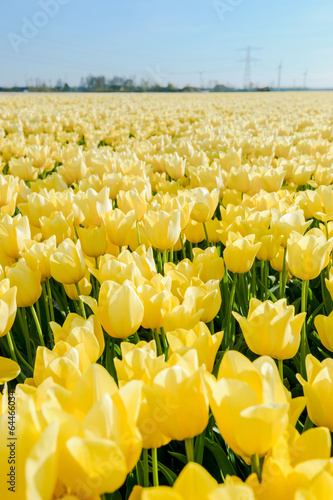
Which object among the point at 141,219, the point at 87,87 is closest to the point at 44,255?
the point at 141,219

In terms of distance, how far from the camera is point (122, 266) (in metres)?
1.38

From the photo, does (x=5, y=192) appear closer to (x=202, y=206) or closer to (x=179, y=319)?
(x=202, y=206)

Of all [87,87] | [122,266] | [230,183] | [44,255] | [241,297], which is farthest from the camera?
[87,87]

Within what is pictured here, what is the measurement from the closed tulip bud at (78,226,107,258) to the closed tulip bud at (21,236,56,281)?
142 mm

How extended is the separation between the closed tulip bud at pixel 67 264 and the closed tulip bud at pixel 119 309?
1.20 feet

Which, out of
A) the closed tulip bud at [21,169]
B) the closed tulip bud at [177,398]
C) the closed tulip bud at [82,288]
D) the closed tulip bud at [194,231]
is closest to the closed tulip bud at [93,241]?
the closed tulip bud at [82,288]

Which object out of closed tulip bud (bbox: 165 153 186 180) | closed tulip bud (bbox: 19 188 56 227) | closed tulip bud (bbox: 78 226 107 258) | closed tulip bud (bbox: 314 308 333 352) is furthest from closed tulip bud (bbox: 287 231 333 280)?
closed tulip bud (bbox: 165 153 186 180)

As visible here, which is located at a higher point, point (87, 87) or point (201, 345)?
point (87, 87)

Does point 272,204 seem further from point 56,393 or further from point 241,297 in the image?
point 56,393

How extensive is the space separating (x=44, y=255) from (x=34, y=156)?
243 centimetres

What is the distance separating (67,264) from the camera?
156 centimetres

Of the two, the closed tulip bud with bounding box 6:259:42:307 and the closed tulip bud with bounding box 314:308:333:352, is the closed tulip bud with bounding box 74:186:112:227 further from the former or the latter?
the closed tulip bud with bounding box 314:308:333:352

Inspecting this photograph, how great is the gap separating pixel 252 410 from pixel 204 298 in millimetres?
636

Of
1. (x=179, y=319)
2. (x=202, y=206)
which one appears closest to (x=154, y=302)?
(x=179, y=319)
